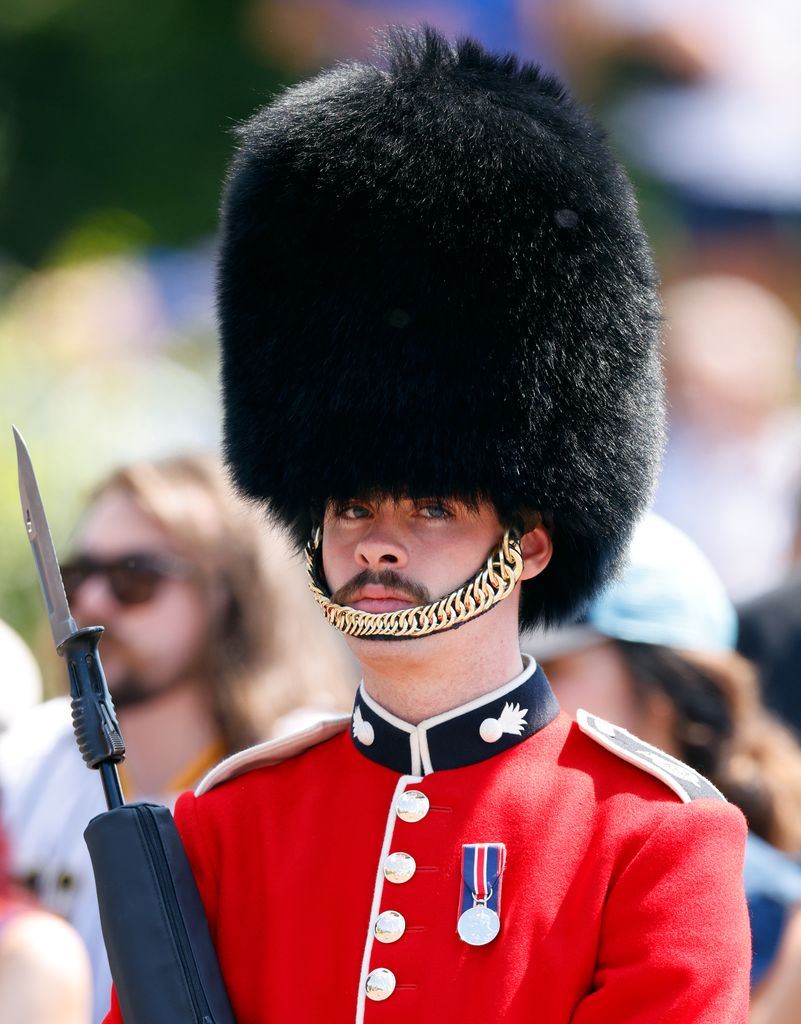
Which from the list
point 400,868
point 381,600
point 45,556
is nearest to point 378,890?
point 400,868

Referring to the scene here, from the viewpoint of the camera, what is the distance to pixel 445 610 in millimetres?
2131

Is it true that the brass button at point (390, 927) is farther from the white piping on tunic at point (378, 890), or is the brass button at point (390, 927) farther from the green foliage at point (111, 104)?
the green foliage at point (111, 104)

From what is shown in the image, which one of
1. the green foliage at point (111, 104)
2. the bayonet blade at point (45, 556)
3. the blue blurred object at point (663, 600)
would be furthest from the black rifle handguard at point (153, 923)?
the green foliage at point (111, 104)

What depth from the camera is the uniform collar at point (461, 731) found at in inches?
87.7

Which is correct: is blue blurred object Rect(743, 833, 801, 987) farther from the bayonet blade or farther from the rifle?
the bayonet blade

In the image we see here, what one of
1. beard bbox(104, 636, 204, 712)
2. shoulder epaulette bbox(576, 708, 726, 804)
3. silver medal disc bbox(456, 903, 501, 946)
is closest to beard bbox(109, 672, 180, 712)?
beard bbox(104, 636, 204, 712)

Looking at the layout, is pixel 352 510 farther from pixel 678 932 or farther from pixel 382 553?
pixel 678 932

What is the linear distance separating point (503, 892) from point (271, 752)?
1.41ft

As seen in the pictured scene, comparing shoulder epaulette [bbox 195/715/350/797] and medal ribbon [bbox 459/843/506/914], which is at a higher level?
shoulder epaulette [bbox 195/715/350/797]

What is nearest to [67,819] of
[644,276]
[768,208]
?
Answer: [644,276]

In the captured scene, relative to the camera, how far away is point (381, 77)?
7.94ft

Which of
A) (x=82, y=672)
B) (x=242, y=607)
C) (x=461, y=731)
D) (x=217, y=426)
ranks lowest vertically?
(x=217, y=426)

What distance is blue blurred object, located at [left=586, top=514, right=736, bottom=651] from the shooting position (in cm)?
343

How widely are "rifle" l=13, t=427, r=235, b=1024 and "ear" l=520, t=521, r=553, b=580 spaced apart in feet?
1.93
